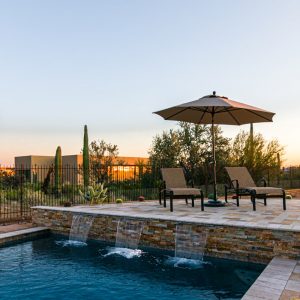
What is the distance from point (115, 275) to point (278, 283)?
7.66ft

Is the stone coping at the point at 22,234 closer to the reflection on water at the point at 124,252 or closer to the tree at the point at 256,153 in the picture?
the reflection on water at the point at 124,252

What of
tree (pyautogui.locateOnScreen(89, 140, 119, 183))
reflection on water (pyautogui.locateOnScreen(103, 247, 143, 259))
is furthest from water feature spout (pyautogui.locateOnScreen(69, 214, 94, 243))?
tree (pyautogui.locateOnScreen(89, 140, 119, 183))

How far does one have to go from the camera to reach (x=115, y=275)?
4758mm

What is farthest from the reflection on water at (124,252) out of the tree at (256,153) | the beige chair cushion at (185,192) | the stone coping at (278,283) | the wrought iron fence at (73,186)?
the tree at (256,153)

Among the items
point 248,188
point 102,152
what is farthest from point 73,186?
point 248,188

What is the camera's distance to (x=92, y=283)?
4.42 meters

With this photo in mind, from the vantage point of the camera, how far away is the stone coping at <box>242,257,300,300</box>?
3.27 metres

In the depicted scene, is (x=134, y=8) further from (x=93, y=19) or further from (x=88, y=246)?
(x=88, y=246)

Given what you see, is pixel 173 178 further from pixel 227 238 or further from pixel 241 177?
pixel 227 238

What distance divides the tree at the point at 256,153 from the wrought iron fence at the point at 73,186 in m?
0.55

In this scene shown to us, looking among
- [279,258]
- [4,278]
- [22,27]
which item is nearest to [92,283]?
[4,278]

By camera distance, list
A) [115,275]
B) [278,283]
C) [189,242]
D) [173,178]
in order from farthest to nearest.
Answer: [173,178] → [189,242] → [115,275] → [278,283]

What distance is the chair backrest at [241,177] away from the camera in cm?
809

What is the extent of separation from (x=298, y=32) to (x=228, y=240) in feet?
26.8
